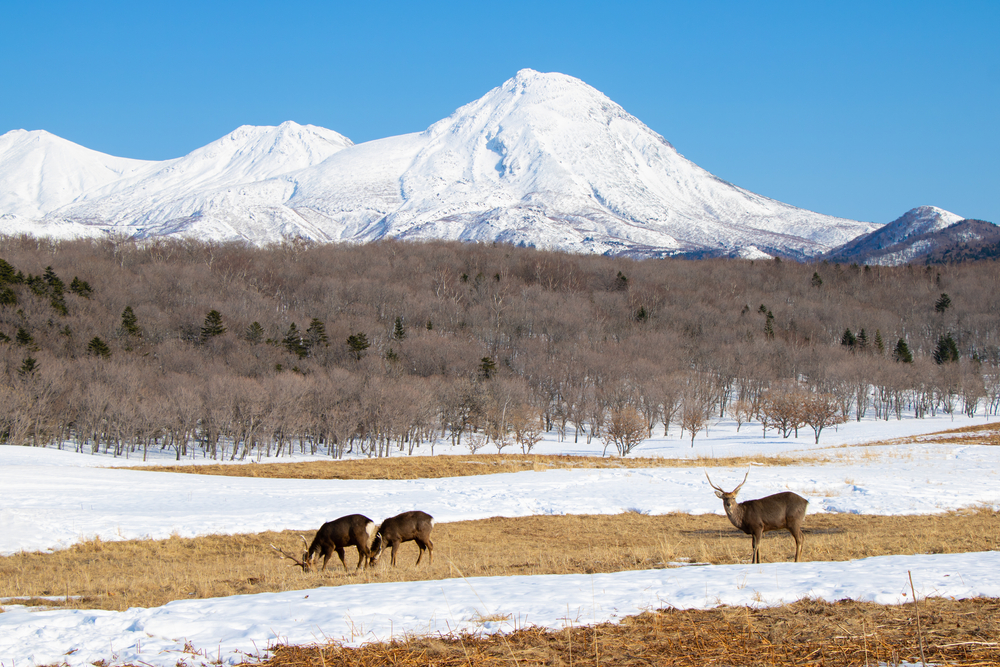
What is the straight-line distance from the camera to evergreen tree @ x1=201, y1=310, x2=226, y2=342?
87.4 m

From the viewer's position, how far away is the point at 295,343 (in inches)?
3494

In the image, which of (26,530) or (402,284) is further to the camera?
(402,284)

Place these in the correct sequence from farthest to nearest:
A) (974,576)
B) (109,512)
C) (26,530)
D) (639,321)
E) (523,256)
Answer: (523,256) → (639,321) → (109,512) → (26,530) → (974,576)

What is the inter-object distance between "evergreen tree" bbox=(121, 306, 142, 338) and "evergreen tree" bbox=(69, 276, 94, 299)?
8714 mm

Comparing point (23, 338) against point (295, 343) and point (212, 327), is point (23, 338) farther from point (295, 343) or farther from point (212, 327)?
point (295, 343)

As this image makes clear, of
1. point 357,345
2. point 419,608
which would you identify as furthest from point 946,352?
point 419,608

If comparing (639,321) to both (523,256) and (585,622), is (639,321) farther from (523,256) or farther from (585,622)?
(585,622)

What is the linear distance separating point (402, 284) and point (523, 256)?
3748cm

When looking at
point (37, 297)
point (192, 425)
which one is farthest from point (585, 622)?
point (37, 297)

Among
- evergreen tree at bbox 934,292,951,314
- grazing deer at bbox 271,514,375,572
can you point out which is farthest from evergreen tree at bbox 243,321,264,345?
evergreen tree at bbox 934,292,951,314

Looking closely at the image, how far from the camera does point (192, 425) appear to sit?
66.8 metres

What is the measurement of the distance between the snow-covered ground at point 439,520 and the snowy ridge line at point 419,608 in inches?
1.1

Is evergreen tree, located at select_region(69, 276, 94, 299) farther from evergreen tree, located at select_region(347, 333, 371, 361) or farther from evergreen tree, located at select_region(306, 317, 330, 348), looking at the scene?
evergreen tree, located at select_region(347, 333, 371, 361)

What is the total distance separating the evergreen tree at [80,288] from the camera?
300 ft
